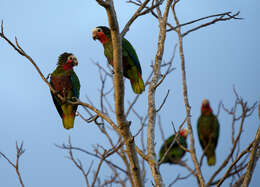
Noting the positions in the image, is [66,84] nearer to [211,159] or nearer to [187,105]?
[187,105]

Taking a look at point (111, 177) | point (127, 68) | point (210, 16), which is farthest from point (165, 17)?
point (111, 177)

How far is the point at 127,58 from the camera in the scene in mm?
4859

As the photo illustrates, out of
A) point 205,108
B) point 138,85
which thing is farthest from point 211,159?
point 138,85

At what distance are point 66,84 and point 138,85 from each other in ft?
3.84

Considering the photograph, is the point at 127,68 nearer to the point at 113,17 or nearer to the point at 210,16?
the point at 210,16

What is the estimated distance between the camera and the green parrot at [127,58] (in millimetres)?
4680

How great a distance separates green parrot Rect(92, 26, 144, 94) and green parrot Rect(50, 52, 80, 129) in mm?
572

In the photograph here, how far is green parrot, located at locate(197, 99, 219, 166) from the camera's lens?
23.6 feet

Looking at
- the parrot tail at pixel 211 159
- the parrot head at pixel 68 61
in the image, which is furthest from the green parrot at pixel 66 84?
the parrot tail at pixel 211 159

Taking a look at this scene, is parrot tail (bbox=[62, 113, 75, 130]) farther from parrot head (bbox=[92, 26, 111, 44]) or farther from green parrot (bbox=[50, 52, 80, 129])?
parrot head (bbox=[92, 26, 111, 44])

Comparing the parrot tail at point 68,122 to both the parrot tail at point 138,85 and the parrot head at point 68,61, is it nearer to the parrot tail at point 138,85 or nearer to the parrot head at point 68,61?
the parrot head at point 68,61

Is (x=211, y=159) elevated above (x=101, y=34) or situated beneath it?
situated beneath

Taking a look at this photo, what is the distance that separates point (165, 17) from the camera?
379 centimetres

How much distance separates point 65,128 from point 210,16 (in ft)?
8.56
